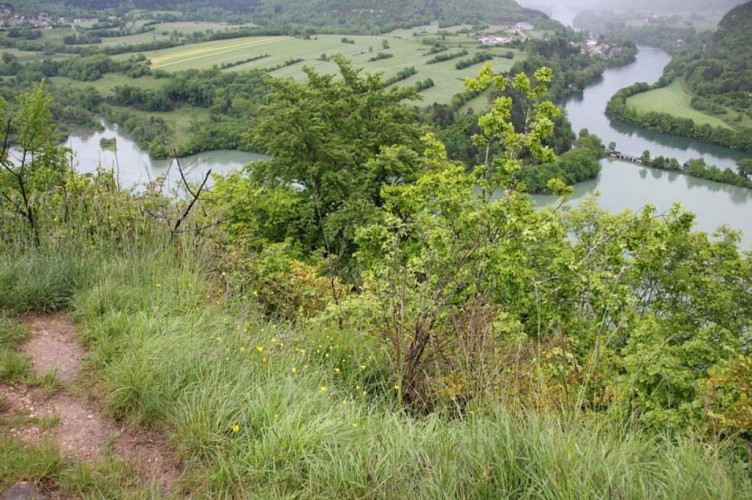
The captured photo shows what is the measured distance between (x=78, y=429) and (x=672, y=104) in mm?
65555

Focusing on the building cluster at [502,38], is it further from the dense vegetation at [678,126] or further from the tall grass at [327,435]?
the tall grass at [327,435]

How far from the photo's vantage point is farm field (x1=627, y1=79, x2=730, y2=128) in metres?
52.5

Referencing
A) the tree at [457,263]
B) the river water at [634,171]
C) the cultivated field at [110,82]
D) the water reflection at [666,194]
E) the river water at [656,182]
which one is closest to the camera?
the tree at [457,263]

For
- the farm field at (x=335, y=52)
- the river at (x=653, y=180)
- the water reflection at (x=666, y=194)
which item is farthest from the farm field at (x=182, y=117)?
the river at (x=653, y=180)

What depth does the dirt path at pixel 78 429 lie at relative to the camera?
2330 millimetres

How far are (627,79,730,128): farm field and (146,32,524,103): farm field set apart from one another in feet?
47.6

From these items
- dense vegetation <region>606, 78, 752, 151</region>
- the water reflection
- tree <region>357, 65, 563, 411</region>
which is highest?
tree <region>357, 65, 563, 411</region>

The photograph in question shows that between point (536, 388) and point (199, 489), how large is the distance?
5.82 feet

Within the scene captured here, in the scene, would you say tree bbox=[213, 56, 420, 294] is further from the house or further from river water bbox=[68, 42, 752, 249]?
the house

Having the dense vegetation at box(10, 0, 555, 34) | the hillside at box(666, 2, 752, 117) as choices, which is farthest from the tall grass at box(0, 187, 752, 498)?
the dense vegetation at box(10, 0, 555, 34)

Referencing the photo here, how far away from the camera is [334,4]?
116625 mm

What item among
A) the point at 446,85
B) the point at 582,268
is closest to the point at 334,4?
the point at 446,85

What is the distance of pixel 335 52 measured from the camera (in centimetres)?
6131

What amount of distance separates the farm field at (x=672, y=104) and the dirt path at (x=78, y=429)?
193ft
